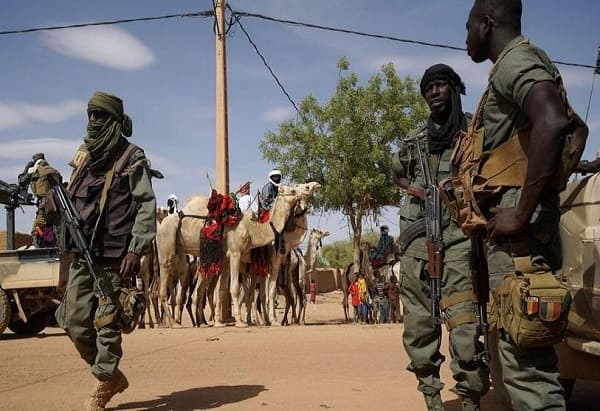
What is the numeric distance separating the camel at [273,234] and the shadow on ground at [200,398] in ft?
33.1

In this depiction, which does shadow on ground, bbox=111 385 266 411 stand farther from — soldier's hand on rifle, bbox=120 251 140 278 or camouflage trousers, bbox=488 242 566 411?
camouflage trousers, bbox=488 242 566 411

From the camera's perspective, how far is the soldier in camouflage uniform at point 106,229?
17.1 feet

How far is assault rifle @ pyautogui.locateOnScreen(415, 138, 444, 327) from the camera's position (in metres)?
4.53

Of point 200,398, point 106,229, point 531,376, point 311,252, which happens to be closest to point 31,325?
point 311,252

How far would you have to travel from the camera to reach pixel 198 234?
17297mm

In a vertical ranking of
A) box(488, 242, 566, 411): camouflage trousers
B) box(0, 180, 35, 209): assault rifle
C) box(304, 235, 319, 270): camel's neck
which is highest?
box(0, 180, 35, 209): assault rifle

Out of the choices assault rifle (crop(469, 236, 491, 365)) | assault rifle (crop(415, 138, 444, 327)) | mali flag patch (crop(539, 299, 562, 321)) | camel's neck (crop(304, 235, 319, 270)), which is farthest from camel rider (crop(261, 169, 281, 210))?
mali flag patch (crop(539, 299, 562, 321))

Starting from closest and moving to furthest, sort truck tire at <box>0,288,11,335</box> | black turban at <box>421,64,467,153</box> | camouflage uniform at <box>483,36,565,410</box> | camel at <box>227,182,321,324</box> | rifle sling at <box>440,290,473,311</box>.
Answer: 1. camouflage uniform at <box>483,36,565,410</box>
2. rifle sling at <box>440,290,473,311</box>
3. black turban at <box>421,64,467,153</box>
4. truck tire at <box>0,288,11,335</box>
5. camel at <box>227,182,321,324</box>

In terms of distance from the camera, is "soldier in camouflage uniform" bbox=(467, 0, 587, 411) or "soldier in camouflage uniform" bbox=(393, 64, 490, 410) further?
"soldier in camouflage uniform" bbox=(393, 64, 490, 410)

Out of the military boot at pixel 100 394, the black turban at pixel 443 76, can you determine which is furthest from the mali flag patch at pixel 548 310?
the military boot at pixel 100 394

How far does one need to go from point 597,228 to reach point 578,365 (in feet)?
3.06

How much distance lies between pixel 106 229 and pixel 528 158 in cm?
354

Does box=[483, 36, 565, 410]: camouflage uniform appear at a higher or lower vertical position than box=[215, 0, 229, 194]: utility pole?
lower

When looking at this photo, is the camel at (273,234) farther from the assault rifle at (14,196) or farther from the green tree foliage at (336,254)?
the green tree foliage at (336,254)
